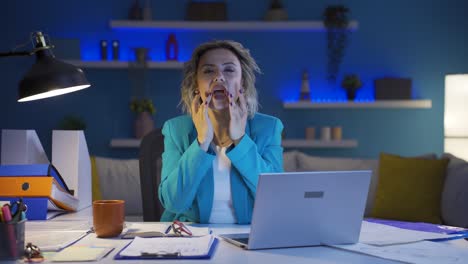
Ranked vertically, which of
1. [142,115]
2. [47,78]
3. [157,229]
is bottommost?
[157,229]

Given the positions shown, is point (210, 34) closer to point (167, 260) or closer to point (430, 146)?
point (430, 146)

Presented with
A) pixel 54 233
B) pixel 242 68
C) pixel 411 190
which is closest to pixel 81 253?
pixel 54 233

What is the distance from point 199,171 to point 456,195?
2.27 meters

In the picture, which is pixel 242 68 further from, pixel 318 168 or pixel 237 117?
pixel 318 168

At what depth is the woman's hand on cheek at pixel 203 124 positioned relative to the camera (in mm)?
1861

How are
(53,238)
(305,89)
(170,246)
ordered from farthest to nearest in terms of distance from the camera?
(305,89) < (53,238) < (170,246)

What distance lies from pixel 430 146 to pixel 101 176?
267 centimetres

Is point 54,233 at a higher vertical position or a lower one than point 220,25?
lower

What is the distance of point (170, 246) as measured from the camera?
4.24 feet

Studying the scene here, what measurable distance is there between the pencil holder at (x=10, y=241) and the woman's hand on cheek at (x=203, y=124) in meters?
0.75

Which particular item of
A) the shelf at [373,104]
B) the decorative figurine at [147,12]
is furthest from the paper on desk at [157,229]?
the decorative figurine at [147,12]

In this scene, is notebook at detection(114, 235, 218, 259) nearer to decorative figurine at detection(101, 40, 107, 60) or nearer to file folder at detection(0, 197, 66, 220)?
file folder at detection(0, 197, 66, 220)

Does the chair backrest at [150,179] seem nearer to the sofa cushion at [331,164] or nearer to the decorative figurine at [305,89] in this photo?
the sofa cushion at [331,164]

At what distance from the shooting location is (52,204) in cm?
190
